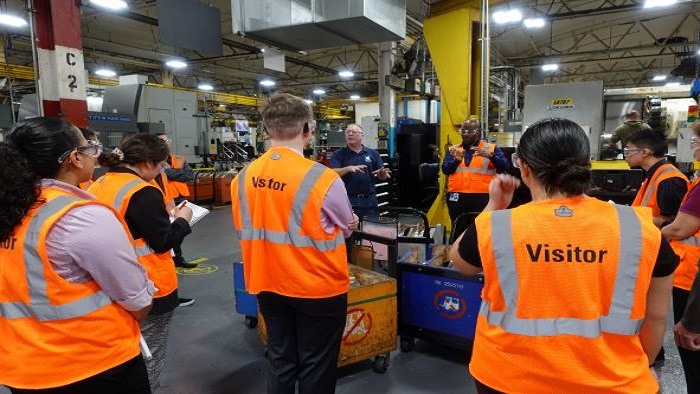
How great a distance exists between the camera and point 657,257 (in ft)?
3.58

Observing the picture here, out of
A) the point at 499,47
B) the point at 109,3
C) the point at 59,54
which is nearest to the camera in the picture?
the point at 59,54

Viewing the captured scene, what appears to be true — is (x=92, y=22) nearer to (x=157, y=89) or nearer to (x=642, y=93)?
(x=157, y=89)

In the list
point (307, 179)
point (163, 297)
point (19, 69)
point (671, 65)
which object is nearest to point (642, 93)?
point (307, 179)

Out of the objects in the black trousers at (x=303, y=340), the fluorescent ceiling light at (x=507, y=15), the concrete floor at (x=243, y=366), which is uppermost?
the fluorescent ceiling light at (x=507, y=15)

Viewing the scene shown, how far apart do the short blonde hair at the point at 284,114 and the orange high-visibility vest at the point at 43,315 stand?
85 cm

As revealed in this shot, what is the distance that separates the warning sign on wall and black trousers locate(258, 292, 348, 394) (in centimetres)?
631

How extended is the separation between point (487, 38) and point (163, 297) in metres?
4.64

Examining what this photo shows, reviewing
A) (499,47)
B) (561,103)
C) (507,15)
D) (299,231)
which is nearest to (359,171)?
(299,231)

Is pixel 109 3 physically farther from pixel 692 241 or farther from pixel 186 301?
pixel 692 241

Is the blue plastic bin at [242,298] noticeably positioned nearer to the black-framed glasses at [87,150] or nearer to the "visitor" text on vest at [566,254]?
the black-framed glasses at [87,150]

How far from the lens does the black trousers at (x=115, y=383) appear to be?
4.17 ft

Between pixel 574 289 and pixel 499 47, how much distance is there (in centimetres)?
1537

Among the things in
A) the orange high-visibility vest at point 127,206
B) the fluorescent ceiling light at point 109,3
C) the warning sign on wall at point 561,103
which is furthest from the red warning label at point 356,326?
the fluorescent ceiling light at point 109,3

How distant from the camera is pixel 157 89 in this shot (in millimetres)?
10125
